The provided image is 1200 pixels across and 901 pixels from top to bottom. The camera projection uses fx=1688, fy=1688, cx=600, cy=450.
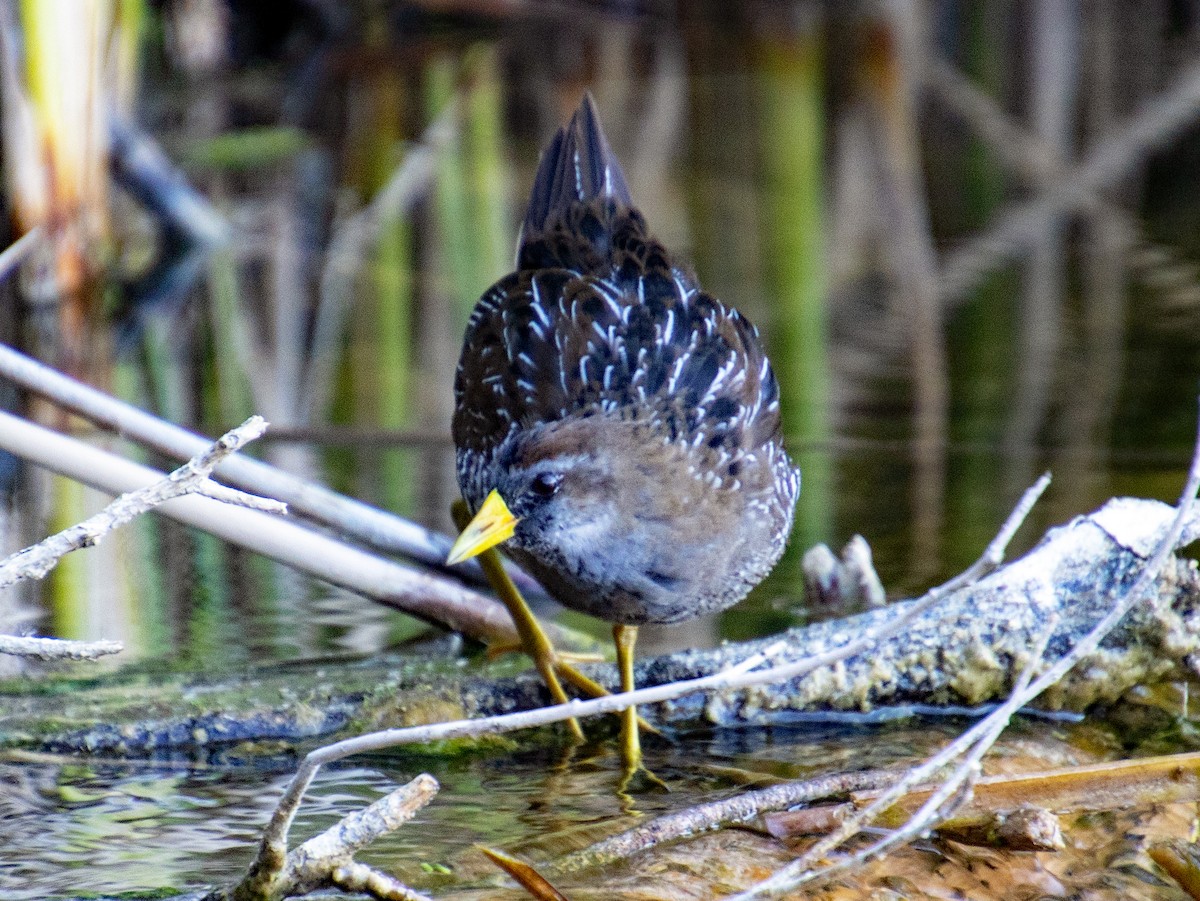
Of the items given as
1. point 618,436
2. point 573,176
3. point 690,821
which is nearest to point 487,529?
point 618,436

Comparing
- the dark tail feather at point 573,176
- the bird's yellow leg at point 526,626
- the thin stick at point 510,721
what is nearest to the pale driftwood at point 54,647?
the thin stick at point 510,721

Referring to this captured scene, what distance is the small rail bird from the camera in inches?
122

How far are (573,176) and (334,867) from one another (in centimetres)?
242

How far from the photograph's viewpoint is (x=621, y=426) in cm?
322

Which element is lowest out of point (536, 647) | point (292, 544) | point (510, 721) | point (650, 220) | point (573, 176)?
point (536, 647)

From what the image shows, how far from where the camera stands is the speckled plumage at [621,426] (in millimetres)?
3123

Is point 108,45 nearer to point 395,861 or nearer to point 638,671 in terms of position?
point 638,671

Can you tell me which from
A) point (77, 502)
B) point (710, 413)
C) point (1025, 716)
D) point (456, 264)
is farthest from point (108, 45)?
point (1025, 716)

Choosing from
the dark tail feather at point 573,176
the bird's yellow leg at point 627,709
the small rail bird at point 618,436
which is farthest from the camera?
the dark tail feather at point 573,176

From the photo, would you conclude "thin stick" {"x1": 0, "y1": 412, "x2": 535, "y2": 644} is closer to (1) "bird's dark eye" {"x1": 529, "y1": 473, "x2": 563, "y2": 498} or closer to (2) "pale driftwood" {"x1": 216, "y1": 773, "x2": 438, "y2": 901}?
(1) "bird's dark eye" {"x1": 529, "y1": 473, "x2": 563, "y2": 498}

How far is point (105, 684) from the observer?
3.53 metres

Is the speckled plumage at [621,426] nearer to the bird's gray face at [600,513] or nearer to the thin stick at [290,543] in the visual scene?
the bird's gray face at [600,513]

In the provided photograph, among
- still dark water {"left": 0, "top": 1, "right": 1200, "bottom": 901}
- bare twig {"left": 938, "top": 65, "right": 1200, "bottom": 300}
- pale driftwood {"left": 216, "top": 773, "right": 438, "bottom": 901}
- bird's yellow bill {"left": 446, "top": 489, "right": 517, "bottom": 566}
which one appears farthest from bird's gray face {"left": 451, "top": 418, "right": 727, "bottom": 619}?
bare twig {"left": 938, "top": 65, "right": 1200, "bottom": 300}

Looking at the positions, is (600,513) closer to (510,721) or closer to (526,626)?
(526,626)
